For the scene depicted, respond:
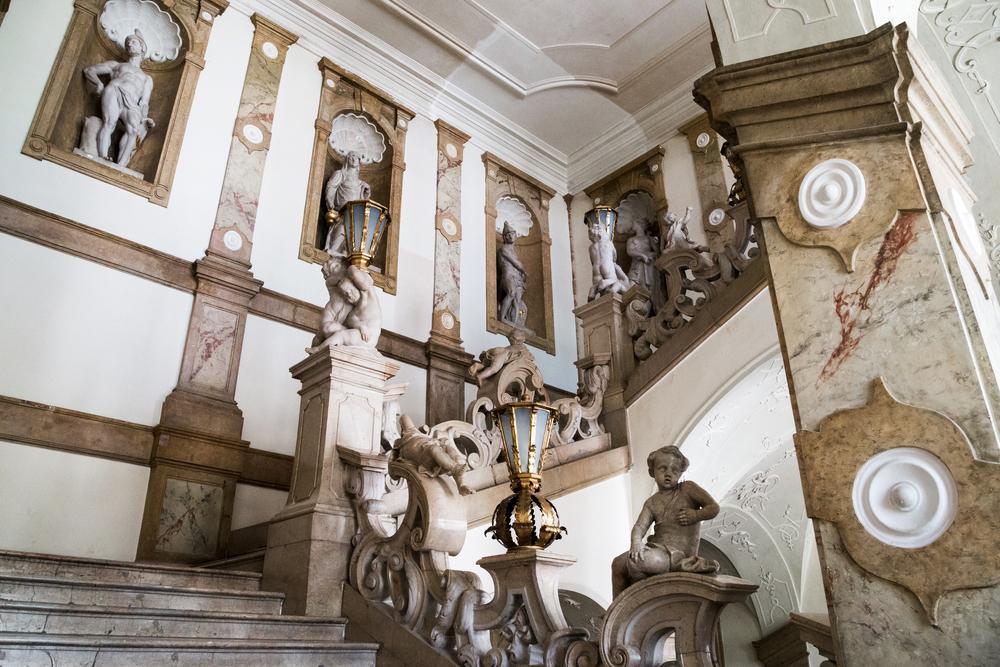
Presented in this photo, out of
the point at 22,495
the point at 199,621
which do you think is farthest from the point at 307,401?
the point at 22,495

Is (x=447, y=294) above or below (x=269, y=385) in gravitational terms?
above

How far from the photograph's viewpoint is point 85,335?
299 inches

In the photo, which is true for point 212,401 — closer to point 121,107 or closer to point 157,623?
point 121,107

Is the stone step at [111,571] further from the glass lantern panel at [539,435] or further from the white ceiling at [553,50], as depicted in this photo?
the white ceiling at [553,50]

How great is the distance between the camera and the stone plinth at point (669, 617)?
312cm

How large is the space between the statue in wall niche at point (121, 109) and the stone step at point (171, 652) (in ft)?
21.4

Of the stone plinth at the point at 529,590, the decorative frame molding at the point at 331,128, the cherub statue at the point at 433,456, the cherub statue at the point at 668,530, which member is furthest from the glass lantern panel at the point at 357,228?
the decorative frame molding at the point at 331,128

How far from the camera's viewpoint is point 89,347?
7.58 metres

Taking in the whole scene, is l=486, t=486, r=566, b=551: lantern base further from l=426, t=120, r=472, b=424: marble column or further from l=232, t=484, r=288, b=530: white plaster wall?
l=426, t=120, r=472, b=424: marble column

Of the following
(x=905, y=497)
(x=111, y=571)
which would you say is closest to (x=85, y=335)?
(x=111, y=571)

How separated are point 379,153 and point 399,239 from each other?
5.08ft

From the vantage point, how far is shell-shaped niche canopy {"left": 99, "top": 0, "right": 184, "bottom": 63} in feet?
30.3

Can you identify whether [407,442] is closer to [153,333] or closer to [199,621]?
[199,621]

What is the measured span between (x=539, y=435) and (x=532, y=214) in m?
10.6
